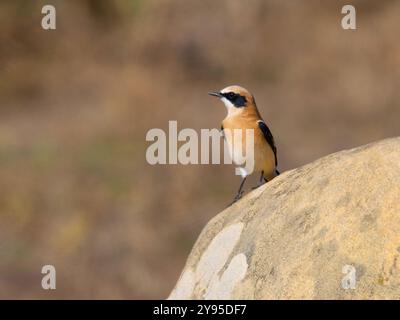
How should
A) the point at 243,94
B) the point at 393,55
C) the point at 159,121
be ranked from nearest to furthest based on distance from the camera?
the point at 243,94
the point at 159,121
the point at 393,55

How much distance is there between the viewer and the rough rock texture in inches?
282

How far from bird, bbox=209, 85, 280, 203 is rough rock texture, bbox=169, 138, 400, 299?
7.55 ft

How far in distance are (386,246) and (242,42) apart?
2024 centimetres

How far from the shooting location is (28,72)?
1104 inches

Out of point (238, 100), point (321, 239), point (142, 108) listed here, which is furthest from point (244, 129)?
point (142, 108)

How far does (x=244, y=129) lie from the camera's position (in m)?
11.0

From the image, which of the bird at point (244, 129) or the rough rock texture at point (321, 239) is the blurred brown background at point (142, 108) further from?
the rough rock texture at point (321, 239)

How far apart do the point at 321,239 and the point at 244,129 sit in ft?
12.1

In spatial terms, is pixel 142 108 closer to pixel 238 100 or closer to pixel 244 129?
pixel 238 100

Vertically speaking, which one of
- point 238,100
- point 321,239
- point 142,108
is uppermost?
point 238,100

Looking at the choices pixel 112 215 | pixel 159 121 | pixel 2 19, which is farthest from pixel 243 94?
pixel 2 19

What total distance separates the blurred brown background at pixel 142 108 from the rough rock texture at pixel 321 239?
40.0 ft

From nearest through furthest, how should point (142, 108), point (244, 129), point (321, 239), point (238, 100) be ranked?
point (321, 239) < point (244, 129) < point (238, 100) < point (142, 108)

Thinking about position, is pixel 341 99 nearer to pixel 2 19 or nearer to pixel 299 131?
pixel 299 131
